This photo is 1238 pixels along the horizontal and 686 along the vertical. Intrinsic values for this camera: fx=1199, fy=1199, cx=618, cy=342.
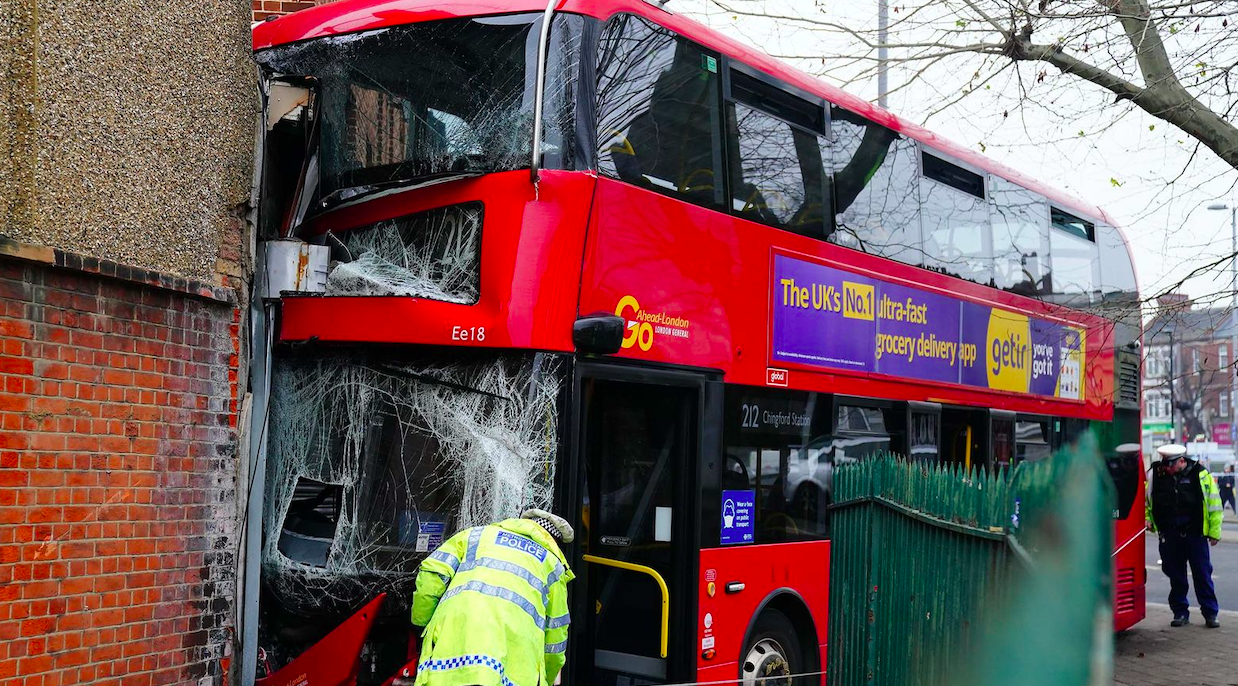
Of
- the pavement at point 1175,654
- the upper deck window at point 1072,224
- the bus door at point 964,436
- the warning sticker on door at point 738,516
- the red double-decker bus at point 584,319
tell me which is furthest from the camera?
the upper deck window at point 1072,224

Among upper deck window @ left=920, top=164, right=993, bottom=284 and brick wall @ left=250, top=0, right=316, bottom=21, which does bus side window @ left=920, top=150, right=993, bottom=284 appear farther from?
brick wall @ left=250, top=0, right=316, bottom=21

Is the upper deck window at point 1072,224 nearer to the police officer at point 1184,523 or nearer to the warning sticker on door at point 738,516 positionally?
the police officer at point 1184,523

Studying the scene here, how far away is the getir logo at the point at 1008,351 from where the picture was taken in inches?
388

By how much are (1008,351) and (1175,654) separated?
346 centimetres

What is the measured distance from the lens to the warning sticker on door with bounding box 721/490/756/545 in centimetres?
698

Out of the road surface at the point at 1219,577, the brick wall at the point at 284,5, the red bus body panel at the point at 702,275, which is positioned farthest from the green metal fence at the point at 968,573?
the road surface at the point at 1219,577

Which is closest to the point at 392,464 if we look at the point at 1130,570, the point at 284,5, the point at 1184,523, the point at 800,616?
the point at 800,616

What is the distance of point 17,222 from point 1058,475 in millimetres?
4749

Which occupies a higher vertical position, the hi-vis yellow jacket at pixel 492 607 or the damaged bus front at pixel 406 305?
the damaged bus front at pixel 406 305

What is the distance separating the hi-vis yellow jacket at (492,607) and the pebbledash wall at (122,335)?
196 centimetres

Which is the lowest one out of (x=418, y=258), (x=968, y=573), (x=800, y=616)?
(x=800, y=616)

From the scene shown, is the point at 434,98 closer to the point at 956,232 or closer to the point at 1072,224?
the point at 956,232

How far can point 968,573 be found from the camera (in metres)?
6.45

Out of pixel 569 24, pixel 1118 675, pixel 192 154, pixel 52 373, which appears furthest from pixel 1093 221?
pixel 52 373
